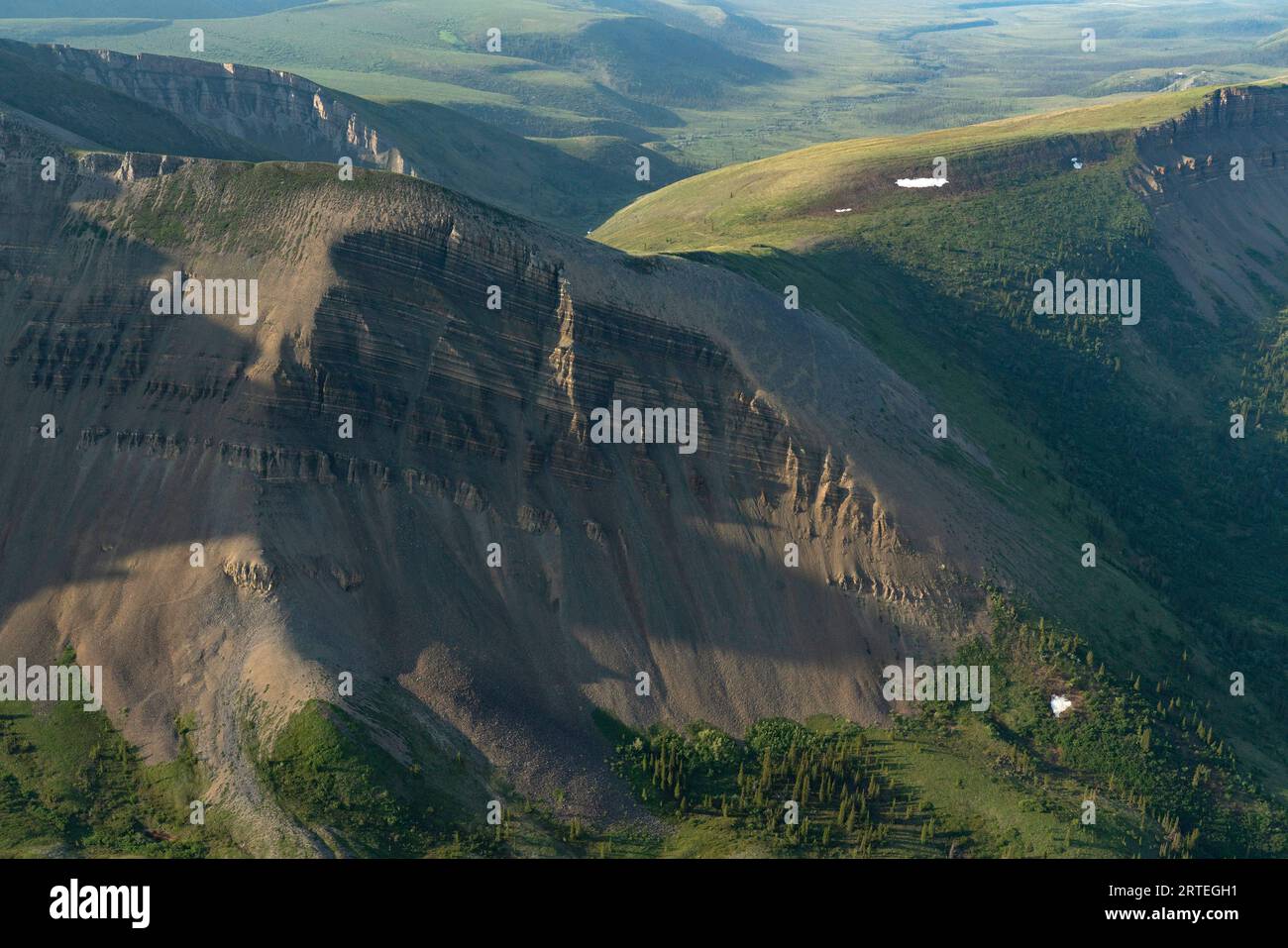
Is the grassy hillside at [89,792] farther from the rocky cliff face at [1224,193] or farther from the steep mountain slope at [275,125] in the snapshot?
the rocky cliff face at [1224,193]

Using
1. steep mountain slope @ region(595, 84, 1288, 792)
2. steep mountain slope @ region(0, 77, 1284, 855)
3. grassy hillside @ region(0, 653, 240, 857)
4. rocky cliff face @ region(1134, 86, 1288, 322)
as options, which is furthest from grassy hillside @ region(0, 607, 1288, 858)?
rocky cliff face @ region(1134, 86, 1288, 322)

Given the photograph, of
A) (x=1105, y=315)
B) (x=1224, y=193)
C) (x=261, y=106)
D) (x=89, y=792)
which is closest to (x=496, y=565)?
(x=89, y=792)

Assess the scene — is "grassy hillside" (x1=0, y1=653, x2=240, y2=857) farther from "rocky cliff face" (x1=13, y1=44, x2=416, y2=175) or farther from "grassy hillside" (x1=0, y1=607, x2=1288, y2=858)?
"rocky cliff face" (x1=13, y1=44, x2=416, y2=175)

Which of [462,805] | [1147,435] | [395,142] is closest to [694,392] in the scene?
[462,805]

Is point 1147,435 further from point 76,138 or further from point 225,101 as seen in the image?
point 225,101

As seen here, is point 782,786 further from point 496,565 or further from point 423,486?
point 423,486
